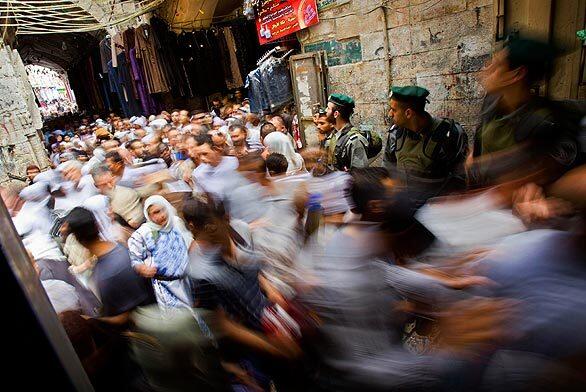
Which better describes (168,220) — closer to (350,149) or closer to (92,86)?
(350,149)

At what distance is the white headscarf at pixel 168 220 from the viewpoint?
101 inches

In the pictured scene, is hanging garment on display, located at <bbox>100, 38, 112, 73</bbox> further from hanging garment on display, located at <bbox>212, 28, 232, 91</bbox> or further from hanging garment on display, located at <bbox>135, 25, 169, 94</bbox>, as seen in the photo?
hanging garment on display, located at <bbox>212, 28, 232, 91</bbox>

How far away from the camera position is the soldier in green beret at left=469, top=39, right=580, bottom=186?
2.11 m

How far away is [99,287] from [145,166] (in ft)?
8.41

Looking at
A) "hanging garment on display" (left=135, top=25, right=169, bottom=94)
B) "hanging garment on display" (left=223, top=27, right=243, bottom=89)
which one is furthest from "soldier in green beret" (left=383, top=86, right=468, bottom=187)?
"hanging garment on display" (left=135, top=25, right=169, bottom=94)

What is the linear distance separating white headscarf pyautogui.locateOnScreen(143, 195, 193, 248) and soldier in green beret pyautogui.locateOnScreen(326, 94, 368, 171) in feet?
5.24

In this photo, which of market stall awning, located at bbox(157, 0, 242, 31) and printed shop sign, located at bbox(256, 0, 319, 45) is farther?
market stall awning, located at bbox(157, 0, 242, 31)

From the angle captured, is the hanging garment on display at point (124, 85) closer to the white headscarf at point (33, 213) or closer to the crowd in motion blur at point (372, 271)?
the white headscarf at point (33, 213)

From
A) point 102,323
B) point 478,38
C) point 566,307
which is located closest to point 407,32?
point 478,38

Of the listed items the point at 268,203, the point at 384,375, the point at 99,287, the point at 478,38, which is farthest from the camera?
the point at 478,38

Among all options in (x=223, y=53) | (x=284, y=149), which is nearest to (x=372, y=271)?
(x=284, y=149)

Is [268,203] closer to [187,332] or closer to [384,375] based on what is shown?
[187,332]

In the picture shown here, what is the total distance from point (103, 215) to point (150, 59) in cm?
620

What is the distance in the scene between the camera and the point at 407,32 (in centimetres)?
486
